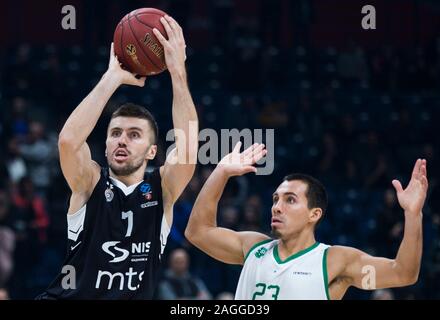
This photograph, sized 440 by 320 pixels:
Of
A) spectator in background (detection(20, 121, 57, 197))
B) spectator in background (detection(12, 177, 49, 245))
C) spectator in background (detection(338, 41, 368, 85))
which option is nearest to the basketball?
spectator in background (detection(12, 177, 49, 245))

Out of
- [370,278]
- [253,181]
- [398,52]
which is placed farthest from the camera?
[398,52]

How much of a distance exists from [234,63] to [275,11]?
5.62 ft

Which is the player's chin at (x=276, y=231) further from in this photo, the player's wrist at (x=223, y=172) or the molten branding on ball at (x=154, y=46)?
the molten branding on ball at (x=154, y=46)

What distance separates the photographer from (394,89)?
49.5 ft

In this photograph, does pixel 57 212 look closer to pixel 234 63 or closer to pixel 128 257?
Result: pixel 234 63

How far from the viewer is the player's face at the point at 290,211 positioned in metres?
6.10

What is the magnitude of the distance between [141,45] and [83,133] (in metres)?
0.70

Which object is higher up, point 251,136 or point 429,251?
point 251,136

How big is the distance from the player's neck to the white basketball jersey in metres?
0.03

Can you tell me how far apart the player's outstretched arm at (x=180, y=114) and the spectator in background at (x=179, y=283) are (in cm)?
486

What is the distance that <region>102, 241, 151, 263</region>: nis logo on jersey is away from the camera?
585cm

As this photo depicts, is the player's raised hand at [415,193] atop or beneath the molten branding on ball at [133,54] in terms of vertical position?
beneath

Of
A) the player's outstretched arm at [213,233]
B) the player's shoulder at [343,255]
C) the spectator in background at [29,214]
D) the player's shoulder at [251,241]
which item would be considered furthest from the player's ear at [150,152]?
the spectator in background at [29,214]

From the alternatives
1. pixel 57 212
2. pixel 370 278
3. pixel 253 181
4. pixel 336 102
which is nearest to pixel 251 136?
pixel 253 181
